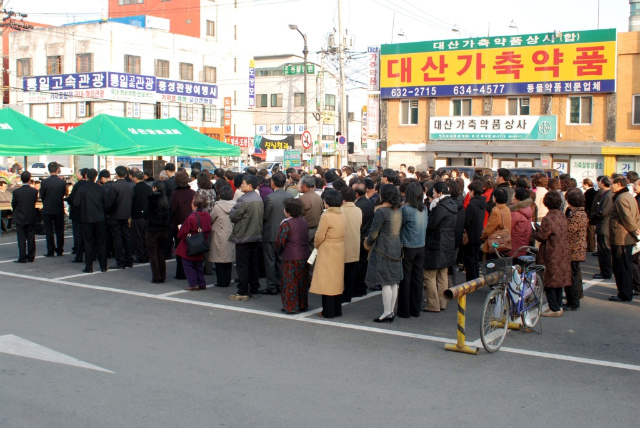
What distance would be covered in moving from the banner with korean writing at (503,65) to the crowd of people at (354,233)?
17019 mm

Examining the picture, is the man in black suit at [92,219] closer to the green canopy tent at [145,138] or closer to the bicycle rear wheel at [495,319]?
the green canopy tent at [145,138]

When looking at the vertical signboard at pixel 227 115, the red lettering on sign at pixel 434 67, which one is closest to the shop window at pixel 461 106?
the red lettering on sign at pixel 434 67

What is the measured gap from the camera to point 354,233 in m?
9.02

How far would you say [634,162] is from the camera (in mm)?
27328

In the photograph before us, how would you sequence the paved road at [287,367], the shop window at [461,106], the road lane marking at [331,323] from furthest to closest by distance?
the shop window at [461,106]
the road lane marking at [331,323]
the paved road at [287,367]

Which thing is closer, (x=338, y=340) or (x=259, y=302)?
(x=338, y=340)

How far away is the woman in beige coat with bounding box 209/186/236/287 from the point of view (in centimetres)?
1052

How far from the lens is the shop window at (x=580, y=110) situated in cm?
2856

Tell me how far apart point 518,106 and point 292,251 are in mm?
23959

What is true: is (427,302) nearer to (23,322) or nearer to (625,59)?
(23,322)

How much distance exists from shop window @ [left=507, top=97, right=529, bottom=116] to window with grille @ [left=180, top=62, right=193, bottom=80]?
29.0m

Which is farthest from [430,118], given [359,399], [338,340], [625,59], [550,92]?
[359,399]

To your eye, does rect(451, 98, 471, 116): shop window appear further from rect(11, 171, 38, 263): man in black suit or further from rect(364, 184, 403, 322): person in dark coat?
rect(364, 184, 403, 322): person in dark coat

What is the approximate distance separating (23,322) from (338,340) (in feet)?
13.4
